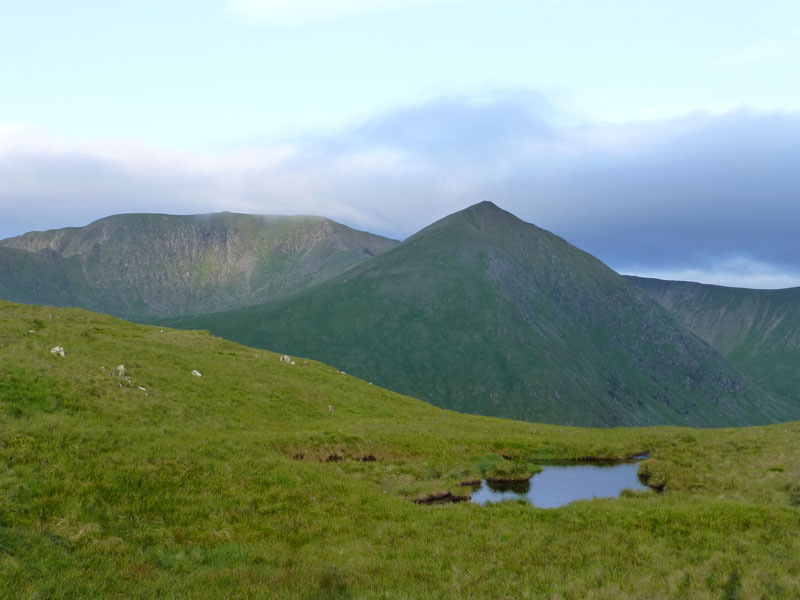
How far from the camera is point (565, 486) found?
1316 inches

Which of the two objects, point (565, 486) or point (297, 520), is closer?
point (297, 520)

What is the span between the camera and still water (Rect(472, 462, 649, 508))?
29.0 m

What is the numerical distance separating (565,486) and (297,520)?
19659mm

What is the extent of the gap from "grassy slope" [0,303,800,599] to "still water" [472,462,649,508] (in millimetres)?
1995

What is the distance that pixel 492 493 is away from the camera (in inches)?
1185

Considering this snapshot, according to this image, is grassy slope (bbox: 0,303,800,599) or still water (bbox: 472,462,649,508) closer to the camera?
grassy slope (bbox: 0,303,800,599)

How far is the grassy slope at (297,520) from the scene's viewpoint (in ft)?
46.6

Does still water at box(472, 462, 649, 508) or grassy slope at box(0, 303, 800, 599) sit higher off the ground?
grassy slope at box(0, 303, 800, 599)

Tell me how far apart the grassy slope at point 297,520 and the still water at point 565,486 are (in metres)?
2.00

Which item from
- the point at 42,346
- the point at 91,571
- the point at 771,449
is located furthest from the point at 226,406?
the point at 771,449

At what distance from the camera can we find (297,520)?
792 inches

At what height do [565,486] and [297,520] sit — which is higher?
[297,520]

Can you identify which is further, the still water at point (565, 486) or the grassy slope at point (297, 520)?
the still water at point (565, 486)

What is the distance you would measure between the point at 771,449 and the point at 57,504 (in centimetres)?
4600
